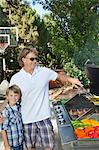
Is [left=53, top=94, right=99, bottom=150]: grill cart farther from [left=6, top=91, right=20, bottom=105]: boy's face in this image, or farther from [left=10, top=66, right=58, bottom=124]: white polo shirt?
[left=6, top=91, right=20, bottom=105]: boy's face

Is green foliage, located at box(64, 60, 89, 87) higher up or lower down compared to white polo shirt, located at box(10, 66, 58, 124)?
lower down

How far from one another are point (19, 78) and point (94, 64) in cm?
443

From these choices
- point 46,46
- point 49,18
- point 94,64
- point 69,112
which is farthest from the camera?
point 46,46

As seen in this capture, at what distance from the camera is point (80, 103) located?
4648 mm

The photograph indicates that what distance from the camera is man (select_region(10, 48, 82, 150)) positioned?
3.48 meters

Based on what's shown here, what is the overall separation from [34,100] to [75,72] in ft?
31.5

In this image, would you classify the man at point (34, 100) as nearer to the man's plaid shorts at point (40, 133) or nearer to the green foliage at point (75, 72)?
the man's plaid shorts at point (40, 133)

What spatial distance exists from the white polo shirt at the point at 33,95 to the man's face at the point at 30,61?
0.19 feet

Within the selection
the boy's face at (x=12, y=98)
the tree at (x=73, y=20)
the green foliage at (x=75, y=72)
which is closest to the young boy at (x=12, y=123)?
the boy's face at (x=12, y=98)

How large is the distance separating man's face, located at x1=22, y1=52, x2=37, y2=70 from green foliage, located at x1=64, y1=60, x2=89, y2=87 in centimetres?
888

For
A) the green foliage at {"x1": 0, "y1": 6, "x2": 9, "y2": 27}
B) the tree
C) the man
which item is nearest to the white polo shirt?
the man

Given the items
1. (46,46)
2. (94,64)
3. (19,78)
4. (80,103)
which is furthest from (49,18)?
(19,78)

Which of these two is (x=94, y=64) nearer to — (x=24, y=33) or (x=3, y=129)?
(x=3, y=129)

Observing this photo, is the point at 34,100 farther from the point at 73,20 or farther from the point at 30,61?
the point at 73,20
